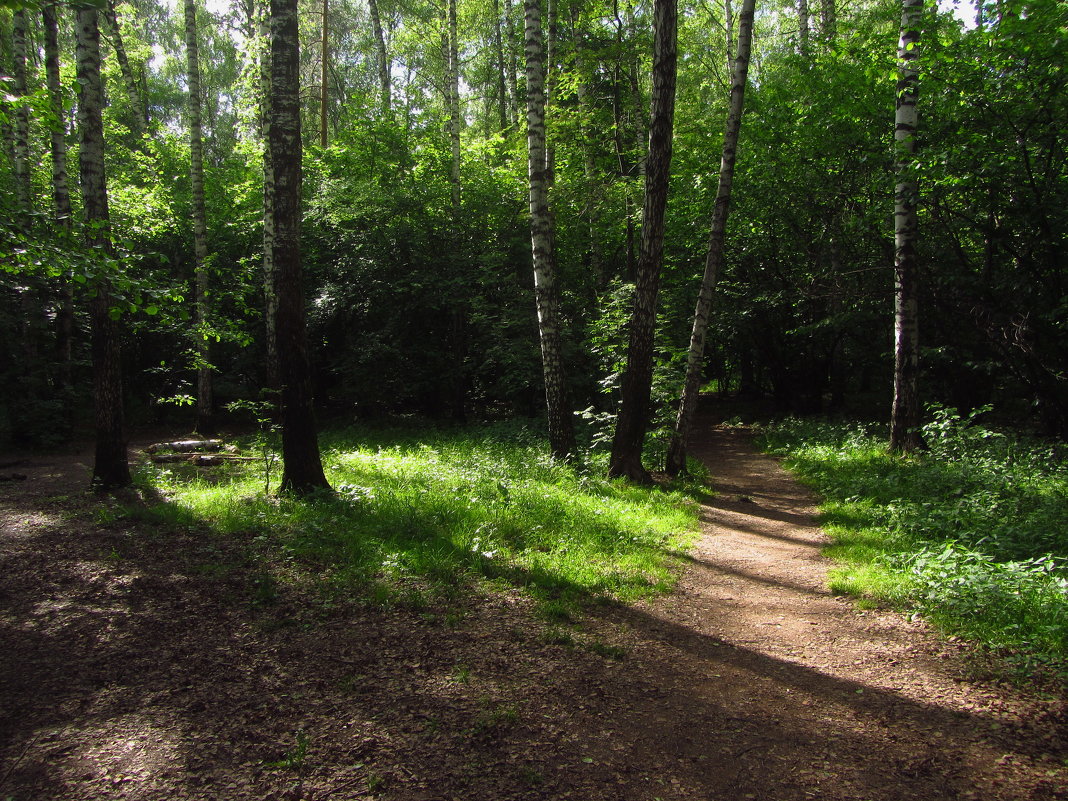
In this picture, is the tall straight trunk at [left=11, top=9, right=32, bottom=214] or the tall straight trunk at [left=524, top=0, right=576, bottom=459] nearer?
the tall straight trunk at [left=524, top=0, right=576, bottom=459]

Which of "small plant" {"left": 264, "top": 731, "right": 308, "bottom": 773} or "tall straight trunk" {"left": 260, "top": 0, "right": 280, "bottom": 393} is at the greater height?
"tall straight trunk" {"left": 260, "top": 0, "right": 280, "bottom": 393}

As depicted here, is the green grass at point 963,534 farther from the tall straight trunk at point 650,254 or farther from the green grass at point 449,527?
the tall straight trunk at point 650,254

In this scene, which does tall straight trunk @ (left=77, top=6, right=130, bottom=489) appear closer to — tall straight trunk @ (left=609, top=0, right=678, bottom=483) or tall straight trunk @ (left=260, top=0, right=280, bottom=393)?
tall straight trunk @ (left=260, top=0, right=280, bottom=393)

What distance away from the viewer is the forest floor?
2916 millimetres

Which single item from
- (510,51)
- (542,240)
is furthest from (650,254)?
(510,51)

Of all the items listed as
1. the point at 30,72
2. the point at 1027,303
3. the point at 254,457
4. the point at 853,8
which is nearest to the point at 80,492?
the point at 254,457

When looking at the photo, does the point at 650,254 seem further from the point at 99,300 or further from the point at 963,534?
the point at 99,300

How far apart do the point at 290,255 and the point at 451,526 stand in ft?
12.7

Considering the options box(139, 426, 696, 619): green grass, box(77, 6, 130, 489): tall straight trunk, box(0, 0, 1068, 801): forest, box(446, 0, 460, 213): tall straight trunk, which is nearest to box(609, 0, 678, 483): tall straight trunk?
box(0, 0, 1068, 801): forest

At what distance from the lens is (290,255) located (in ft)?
24.6

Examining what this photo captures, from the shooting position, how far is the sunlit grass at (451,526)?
5398mm

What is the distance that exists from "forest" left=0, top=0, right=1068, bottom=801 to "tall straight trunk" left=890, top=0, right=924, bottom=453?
109mm

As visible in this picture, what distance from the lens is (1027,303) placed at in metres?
10.6

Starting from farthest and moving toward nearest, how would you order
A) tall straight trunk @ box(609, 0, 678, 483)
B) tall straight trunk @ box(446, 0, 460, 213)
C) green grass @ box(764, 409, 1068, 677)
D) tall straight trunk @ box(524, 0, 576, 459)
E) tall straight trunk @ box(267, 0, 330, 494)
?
tall straight trunk @ box(446, 0, 460, 213) → tall straight trunk @ box(524, 0, 576, 459) → tall straight trunk @ box(609, 0, 678, 483) → tall straight trunk @ box(267, 0, 330, 494) → green grass @ box(764, 409, 1068, 677)
